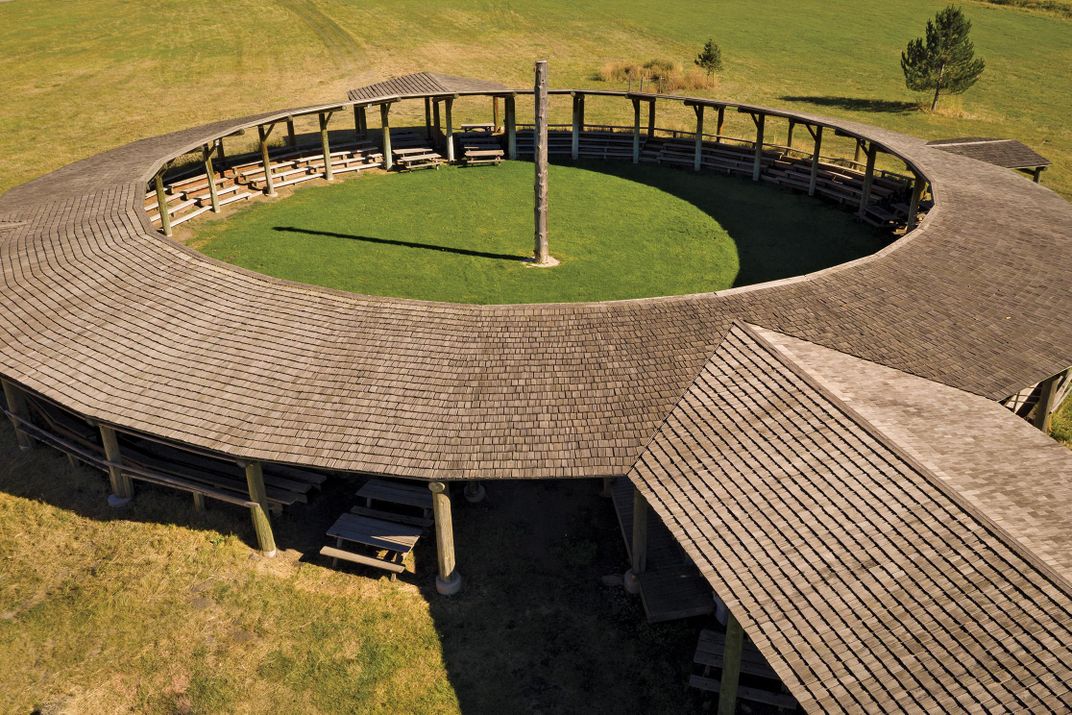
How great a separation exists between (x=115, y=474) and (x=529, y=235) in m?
16.1

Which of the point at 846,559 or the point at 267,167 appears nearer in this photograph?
the point at 846,559

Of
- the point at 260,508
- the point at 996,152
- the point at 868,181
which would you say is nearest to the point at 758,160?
the point at 868,181

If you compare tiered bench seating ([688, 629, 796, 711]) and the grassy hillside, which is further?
the grassy hillside

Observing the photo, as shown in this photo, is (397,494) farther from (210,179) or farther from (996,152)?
(996,152)

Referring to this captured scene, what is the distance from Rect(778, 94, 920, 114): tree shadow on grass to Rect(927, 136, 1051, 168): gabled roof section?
71.1 ft

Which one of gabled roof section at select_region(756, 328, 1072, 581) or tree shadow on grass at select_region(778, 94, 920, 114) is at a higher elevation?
gabled roof section at select_region(756, 328, 1072, 581)

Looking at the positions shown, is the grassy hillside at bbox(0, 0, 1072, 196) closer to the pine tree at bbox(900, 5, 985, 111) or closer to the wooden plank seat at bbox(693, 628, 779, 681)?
the pine tree at bbox(900, 5, 985, 111)

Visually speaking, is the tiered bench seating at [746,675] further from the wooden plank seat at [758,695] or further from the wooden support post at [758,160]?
the wooden support post at [758,160]

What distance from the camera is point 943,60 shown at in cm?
4800

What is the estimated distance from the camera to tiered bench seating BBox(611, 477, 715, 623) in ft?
44.7

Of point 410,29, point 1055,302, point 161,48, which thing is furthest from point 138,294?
point 410,29

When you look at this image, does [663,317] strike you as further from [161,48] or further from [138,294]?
[161,48]

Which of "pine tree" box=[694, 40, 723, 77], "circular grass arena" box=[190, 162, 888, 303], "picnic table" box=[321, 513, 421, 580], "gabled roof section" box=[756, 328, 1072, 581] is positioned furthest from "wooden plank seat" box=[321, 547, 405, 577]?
"pine tree" box=[694, 40, 723, 77]

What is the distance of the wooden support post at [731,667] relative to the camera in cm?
1130
